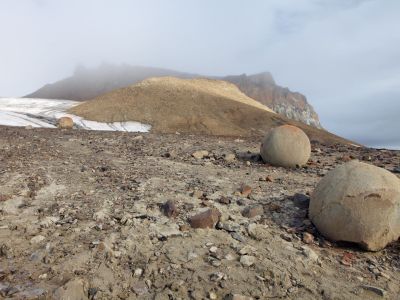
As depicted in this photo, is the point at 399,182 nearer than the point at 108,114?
Yes

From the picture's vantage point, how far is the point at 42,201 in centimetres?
797

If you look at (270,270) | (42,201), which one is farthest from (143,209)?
(270,270)

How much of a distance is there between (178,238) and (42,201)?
303 centimetres

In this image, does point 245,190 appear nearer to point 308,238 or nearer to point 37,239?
point 308,238

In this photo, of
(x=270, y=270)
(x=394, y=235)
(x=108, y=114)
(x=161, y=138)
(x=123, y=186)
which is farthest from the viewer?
(x=108, y=114)

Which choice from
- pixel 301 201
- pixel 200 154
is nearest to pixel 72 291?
pixel 301 201

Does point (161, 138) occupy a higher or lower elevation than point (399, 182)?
lower

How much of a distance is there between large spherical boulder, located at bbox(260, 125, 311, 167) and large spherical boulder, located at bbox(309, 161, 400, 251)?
4587mm

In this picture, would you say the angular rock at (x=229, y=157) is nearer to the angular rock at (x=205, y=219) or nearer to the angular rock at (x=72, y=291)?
the angular rock at (x=205, y=219)

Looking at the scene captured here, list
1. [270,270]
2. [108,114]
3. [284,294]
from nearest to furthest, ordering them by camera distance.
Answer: [284,294], [270,270], [108,114]

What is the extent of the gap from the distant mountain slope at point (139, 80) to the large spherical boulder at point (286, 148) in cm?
7851

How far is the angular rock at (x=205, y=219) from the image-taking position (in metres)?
6.84

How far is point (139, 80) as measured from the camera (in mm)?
98125

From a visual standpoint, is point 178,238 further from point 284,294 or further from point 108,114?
point 108,114
